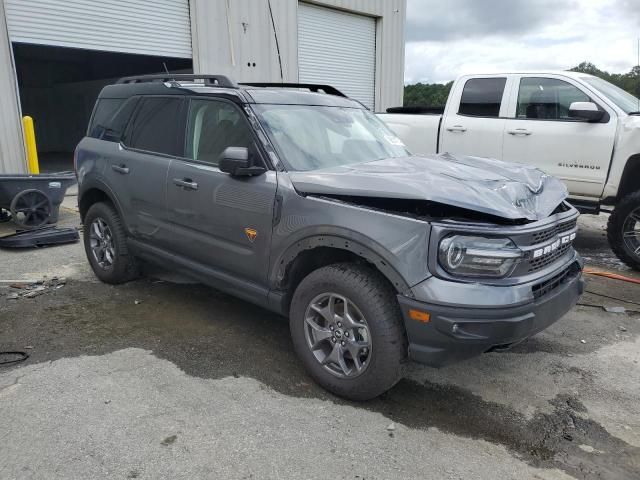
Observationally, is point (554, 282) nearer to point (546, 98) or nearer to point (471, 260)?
point (471, 260)

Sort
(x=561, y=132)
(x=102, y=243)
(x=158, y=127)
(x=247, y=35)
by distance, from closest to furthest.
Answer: (x=158, y=127) → (x=102, y=243) → (x=561, y=132) → (x=247, y=35)

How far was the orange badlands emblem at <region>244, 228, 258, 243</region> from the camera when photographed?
11.5 feet

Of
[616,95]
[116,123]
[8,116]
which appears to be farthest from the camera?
[8,116]

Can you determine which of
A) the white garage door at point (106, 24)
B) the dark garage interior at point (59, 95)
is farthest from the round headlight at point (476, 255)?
the dark garage interior at point (59, 95)

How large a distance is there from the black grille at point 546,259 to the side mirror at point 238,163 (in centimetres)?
178

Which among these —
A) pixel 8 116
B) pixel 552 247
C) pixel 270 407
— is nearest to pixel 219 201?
pixel 270 407

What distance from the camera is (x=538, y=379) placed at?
3.50 meters

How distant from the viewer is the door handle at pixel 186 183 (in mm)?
3942

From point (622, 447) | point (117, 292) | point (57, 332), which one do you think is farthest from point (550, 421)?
point (117, 292)

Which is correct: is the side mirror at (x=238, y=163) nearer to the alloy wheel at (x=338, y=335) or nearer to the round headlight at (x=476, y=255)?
the alloy wheel at (x=338, y=335)

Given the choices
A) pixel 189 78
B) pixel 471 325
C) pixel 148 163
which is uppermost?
pixel 189 78

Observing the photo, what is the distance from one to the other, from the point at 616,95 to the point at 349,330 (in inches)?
205

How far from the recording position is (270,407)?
3.09 metres

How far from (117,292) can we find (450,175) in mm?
3448
